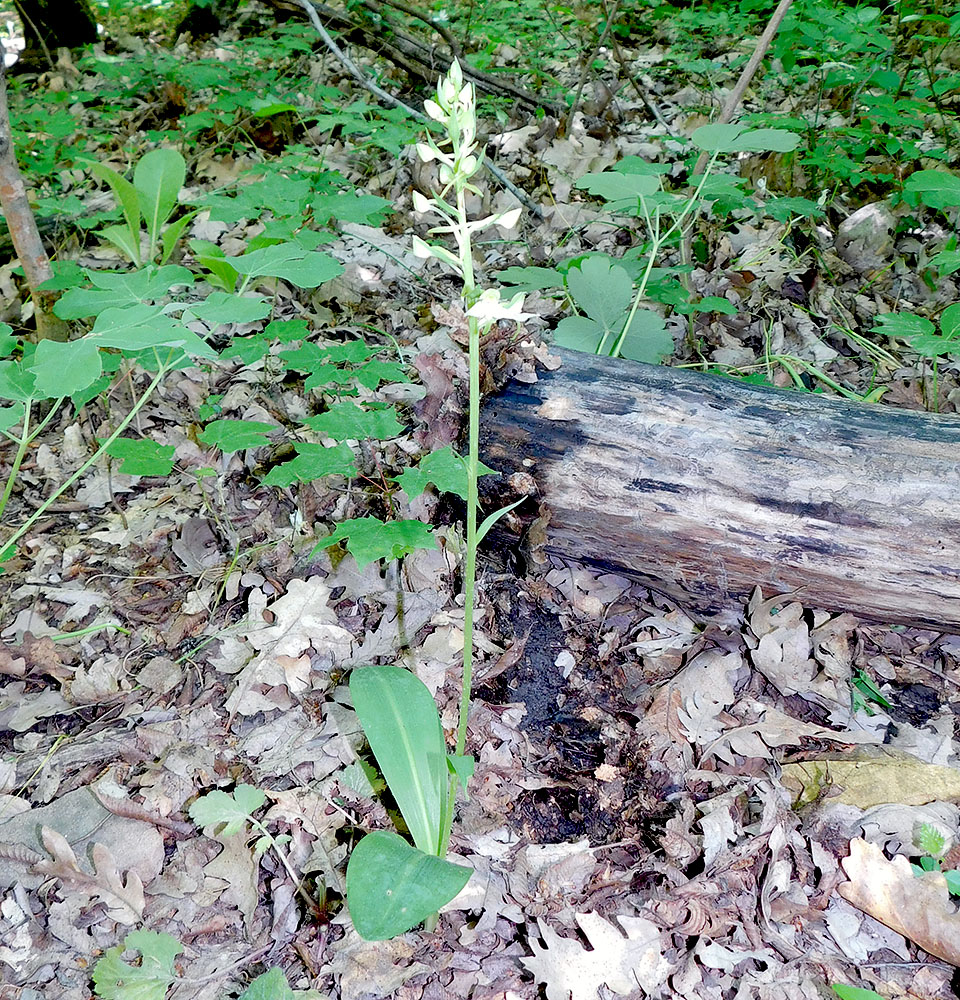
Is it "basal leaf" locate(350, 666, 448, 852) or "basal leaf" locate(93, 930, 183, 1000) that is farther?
"basal leaf" locate(350, 666, 448, 852)

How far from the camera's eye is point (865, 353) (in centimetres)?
307

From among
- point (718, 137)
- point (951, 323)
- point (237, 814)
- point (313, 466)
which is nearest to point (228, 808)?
point (237, 814)

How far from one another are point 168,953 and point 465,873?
27.1 inches

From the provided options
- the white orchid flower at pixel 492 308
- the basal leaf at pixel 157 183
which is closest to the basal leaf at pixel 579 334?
the white orchid flower at pixel 492 308

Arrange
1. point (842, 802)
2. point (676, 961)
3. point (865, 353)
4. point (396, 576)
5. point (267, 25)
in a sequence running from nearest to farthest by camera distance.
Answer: point (676, 961)
point (842, 802)
point (396, 576)
point (865, 353)
point (267, 25)

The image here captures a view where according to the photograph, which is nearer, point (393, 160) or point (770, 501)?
point (770, 501)

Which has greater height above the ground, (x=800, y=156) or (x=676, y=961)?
(x=800, y=156)

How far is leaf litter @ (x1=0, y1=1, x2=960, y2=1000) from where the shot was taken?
1520mm

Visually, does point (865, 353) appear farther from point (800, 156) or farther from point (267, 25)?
point (267, 25)

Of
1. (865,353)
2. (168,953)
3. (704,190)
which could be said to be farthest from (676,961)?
(865,353)

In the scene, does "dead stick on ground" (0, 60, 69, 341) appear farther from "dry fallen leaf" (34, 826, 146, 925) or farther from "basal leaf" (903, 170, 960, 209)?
"basal leaf" (903, 170, 960, 209)

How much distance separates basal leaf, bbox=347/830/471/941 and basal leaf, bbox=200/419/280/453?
1.13m

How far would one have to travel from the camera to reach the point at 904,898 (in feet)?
5.04

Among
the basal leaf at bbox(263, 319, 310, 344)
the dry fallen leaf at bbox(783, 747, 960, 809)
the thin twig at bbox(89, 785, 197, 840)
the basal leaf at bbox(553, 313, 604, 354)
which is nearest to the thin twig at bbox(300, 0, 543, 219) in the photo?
the basal leaf at bbox(553, 313, 604, 354)
